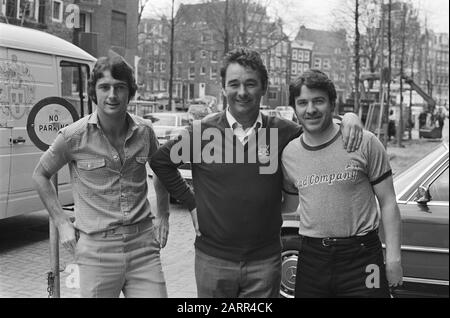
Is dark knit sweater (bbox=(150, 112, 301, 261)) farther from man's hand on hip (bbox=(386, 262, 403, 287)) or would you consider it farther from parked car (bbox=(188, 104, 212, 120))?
parked car (bbox=(188, 104, 212, 120))

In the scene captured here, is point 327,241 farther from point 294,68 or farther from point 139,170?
point 294,68

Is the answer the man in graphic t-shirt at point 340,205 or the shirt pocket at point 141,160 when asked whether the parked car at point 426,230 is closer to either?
the man in graphic t-shirt at point 340,205

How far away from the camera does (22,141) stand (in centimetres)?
656

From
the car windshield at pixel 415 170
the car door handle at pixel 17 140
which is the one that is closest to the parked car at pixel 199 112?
the car door handle at pixel 17 140

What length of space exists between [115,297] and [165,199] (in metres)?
0.62

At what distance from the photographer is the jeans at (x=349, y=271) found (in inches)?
106

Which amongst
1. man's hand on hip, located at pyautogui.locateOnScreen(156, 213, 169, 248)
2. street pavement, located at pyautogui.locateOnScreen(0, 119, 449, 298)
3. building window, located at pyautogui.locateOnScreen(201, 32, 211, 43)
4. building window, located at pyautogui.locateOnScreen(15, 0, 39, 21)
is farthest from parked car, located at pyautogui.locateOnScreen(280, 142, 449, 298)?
building window, located at pyautogui.locateOnScreen(201, 32, 211, 43)

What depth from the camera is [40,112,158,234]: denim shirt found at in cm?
277

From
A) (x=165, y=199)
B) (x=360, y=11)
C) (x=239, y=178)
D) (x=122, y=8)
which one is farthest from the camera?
(x=122, y=8)

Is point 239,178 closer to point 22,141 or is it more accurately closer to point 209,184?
point 209,184

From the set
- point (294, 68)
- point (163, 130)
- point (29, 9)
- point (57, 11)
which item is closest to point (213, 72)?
point (294, 68)

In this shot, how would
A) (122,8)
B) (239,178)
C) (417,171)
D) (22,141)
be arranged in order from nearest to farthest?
(239,178) → (417,171) → (22,141) → (122,8)

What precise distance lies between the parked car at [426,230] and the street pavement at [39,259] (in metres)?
1.74

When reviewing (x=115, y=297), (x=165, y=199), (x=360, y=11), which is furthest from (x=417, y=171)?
(x=360, y=11)
